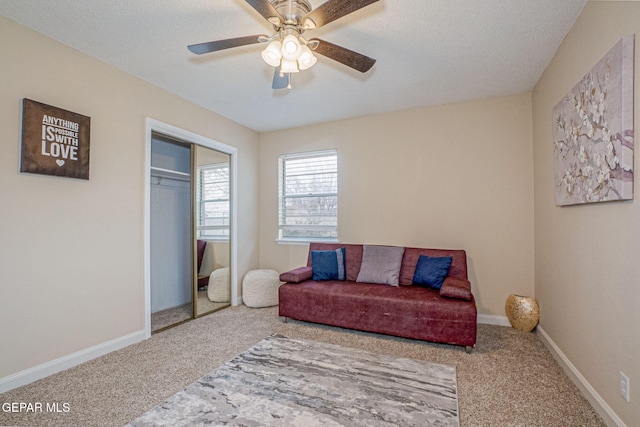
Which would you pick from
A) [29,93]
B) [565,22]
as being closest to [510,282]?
[565,22]

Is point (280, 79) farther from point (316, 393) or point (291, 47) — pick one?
point (316, 393)

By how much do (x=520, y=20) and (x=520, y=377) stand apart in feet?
8.85

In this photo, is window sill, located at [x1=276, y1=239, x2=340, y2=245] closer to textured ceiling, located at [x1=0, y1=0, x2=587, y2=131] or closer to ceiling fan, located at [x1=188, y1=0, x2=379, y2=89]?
textured ceiling, located at [x1=0, y1=0, x2=587, y2=131]

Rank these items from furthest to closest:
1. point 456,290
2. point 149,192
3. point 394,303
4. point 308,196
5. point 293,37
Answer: point 308,196
point 149,192
point 394,303
point 456,290
point 293,37

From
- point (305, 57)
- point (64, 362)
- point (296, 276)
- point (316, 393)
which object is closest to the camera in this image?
point (305, 57)

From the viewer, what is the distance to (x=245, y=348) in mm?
2850

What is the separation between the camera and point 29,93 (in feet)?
7.38

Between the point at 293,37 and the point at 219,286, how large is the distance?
3.45 m

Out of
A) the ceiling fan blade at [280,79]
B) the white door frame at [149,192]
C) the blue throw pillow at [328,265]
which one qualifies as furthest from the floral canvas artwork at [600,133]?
the white door frame at [149,192]

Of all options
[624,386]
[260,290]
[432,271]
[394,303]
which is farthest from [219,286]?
[624,386]

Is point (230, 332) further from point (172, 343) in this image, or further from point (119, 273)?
point (119, 273)

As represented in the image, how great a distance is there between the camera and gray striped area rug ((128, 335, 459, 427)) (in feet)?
5.97

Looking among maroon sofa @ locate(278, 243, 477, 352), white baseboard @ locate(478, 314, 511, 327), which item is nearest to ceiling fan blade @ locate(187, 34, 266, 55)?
maroon sofa @ locate(278, 243, 477, 352)

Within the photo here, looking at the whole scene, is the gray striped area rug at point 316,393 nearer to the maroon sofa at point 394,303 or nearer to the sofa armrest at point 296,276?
the maroon sofa at point 394,303
